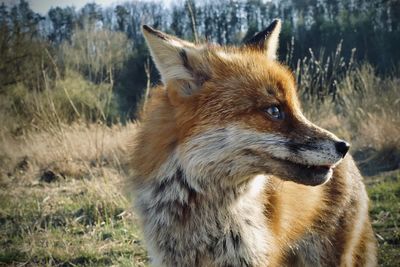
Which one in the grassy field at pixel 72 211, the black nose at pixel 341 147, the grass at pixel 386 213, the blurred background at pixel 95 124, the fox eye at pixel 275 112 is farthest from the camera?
the blurred background at pixel 95 124

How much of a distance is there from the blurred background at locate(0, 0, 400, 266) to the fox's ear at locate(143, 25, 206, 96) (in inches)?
43.5

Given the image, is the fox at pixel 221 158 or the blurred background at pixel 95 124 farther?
the blurred background at pixel 95 124

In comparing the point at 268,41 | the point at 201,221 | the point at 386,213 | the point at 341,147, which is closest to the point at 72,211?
the point at 201,221

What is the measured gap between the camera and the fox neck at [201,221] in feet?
9.86

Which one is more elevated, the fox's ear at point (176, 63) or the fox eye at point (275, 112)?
the fox's ear at point (176, 63)

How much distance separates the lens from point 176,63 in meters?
3.14

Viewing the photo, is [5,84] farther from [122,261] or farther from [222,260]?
[222,260]

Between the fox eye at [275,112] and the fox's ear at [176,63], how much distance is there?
0.60 metres

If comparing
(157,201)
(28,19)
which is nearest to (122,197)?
(157,201)

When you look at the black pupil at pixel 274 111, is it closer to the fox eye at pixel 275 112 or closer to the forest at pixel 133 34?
the fox eye at pixel 275 112

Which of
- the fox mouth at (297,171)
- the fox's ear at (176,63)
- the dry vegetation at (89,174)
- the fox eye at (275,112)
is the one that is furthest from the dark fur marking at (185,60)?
the dry vegetation at (89,174)

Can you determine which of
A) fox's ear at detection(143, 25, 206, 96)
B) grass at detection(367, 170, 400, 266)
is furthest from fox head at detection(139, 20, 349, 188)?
grass at detection(367, 170, 400, 266)

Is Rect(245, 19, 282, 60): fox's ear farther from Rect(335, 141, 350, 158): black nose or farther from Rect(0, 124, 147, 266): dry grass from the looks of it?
Rect(0, 124, 147, 266): dry grass

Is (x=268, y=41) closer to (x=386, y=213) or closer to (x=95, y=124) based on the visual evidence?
(x=386, y=213)
